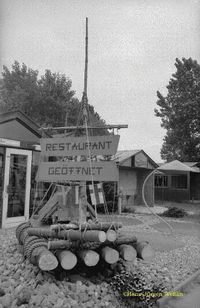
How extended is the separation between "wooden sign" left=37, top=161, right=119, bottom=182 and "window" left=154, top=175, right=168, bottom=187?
61.7ft

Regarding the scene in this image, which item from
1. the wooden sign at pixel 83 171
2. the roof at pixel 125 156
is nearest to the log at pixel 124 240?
the wooden sign at pixel 83 171

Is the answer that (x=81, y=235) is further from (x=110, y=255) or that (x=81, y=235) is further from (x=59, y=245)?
(x=110, y=255)

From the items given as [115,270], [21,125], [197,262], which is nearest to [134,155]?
[21,125]

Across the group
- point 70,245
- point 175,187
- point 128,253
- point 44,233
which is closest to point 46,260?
point 70,245

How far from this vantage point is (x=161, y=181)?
77.3ft

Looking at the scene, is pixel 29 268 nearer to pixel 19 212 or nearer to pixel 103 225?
pixel 103 225

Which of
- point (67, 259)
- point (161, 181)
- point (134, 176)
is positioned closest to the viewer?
point (67, 259)

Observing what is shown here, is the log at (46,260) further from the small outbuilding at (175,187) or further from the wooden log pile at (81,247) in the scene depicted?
the small outbuilding at (175,187)

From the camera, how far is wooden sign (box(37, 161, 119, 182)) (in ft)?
16.8

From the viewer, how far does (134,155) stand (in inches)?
628

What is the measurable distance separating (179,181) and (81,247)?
1948 centimetres

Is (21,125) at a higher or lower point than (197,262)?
higher

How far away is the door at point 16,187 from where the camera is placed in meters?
8.86

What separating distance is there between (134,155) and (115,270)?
11.3 metres
